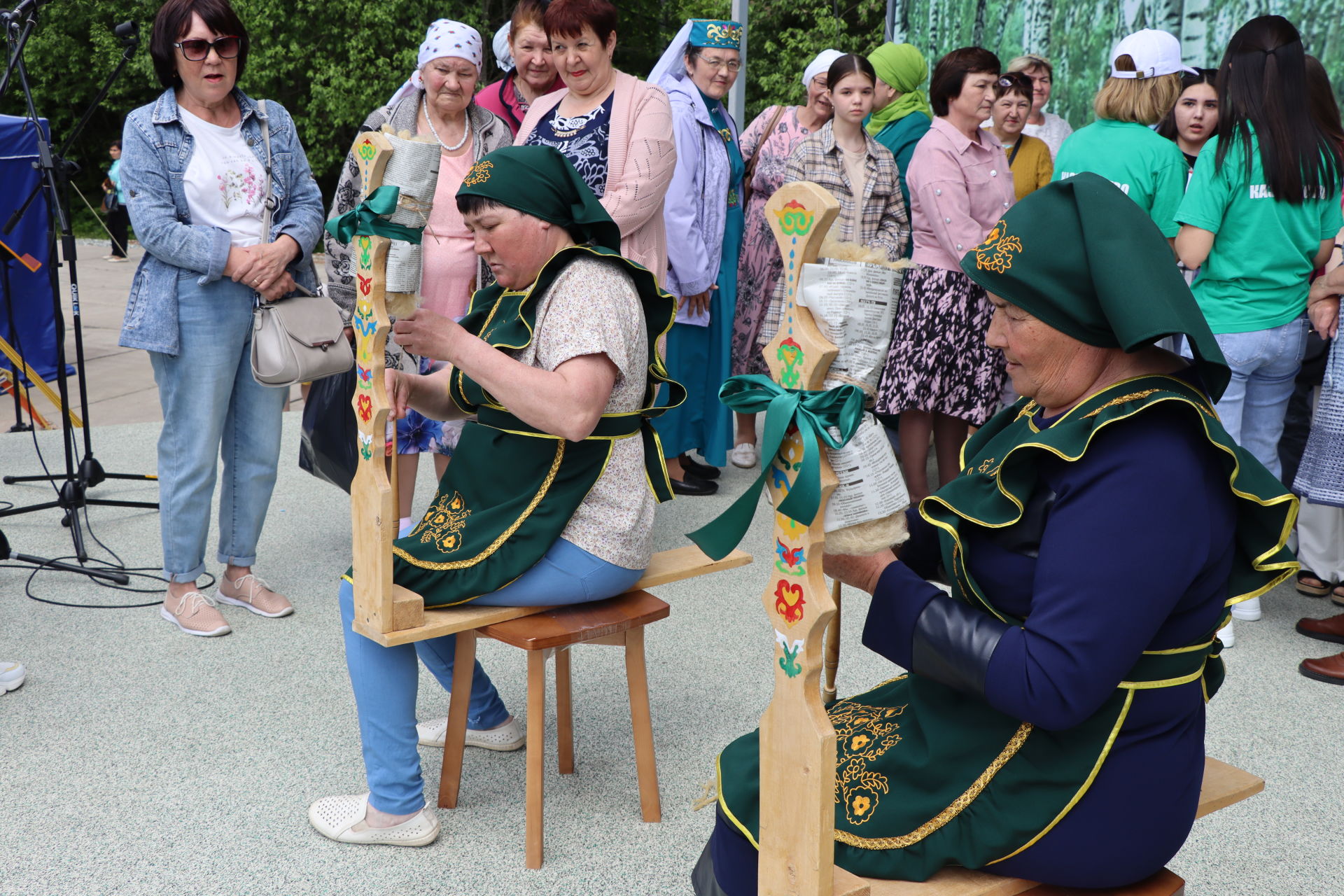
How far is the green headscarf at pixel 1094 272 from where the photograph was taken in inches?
50.0

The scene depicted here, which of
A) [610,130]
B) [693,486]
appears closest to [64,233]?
[610,130]

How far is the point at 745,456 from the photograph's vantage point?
550 cm

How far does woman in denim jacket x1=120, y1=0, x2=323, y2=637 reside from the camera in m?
3.24

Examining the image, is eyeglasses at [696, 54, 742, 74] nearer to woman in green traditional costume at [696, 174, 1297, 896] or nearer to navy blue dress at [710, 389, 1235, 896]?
woman in green traditional costume at [696, 174, 1297, 896]

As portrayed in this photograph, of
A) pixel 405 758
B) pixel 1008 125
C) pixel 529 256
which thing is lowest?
pixel 405 758

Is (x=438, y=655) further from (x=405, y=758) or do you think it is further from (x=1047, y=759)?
(x=1047, y=759)

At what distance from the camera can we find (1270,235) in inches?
134

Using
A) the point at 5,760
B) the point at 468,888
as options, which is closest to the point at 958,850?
the point at 468,888

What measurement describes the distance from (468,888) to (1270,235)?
9.54 ft

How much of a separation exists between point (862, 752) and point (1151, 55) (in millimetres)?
3334

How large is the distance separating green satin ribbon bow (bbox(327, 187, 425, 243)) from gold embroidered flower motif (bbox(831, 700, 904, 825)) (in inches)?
48.0

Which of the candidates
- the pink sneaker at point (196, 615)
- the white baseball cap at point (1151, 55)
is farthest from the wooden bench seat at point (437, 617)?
the white baseball cap at point (1151, 55)

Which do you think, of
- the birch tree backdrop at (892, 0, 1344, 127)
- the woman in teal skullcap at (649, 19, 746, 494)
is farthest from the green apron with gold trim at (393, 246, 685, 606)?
the birch tree backdrop at (892, 0, 1344, 127)

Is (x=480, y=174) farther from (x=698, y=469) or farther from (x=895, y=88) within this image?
(x=895, y=88)
